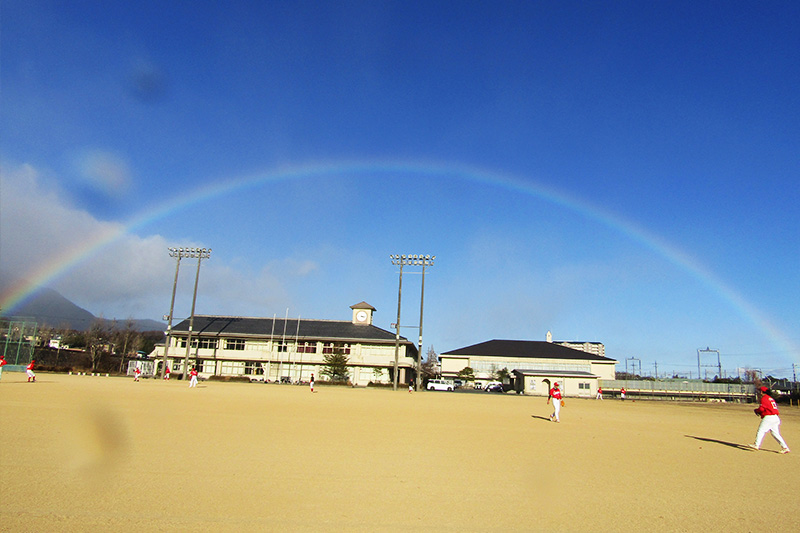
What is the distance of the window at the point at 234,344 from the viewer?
67.9 metres

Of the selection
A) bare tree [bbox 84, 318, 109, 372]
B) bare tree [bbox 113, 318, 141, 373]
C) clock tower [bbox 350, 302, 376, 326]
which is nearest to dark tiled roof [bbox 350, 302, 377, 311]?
clock tower [bbox 350, 302, 376, 326]

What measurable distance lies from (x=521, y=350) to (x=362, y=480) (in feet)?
278

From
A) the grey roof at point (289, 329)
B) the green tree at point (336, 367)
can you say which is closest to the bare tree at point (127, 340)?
the grey roof at point (289, 329)

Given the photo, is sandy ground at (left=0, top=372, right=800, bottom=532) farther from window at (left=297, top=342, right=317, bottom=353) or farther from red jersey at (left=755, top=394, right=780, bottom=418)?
window at (left=297, top=342, right=317, bottom=353)

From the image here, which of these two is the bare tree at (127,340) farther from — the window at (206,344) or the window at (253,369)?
the window at (253,369)

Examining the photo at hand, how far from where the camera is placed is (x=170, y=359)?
224 ft

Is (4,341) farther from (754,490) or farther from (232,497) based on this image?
(754,490)

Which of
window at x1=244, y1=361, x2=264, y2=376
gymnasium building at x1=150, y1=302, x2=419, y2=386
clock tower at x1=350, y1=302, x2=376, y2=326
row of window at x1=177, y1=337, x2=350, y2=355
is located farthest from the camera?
clock tower at x1=350, y1=302, x2=376, y2=326

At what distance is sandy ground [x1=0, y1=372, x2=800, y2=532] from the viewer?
229 inches

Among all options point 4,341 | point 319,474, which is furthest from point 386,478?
point 4,341

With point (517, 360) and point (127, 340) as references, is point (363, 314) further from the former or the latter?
point (127, 340)

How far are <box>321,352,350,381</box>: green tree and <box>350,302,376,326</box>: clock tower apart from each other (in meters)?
8.27

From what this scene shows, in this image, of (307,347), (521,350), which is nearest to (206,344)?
(307,347)

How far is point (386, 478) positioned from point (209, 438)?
514 cm
